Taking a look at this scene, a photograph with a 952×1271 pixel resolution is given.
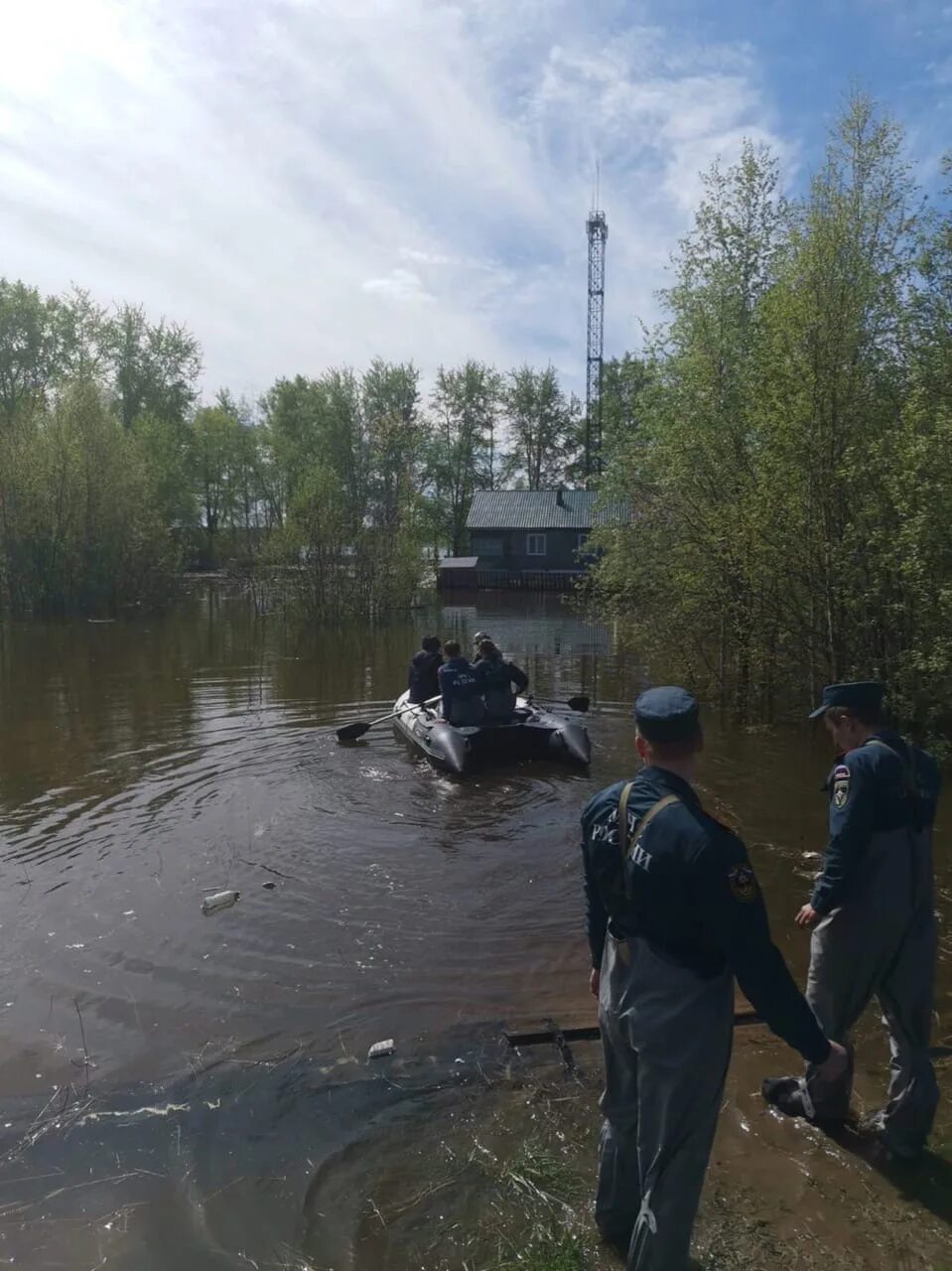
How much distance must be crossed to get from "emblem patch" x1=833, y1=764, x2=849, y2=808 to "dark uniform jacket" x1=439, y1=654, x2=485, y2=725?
7.37 m

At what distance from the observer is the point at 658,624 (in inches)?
582

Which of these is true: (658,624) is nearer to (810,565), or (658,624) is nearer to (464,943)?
(810,565)

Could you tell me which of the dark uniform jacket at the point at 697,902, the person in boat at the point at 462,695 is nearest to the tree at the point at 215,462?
the person in boat at the point at 462,695

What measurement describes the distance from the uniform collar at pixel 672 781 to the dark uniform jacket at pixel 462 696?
8.15 m

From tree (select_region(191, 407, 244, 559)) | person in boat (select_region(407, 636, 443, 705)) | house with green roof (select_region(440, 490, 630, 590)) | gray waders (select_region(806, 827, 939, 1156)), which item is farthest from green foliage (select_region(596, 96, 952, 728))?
tree (select_region(191, 407, 244, 559))

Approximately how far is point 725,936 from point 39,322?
49156 mm

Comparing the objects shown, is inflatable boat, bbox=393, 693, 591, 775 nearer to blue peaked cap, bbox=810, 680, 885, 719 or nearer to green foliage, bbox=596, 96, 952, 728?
green foliage, bbox=596, 96, 952, 728

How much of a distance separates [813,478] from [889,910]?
8.12m

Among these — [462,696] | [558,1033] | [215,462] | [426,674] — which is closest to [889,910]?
[558,1033]

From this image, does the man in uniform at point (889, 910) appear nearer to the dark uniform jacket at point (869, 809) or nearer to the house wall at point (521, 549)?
the dark uniform jacket at point (869, 809)

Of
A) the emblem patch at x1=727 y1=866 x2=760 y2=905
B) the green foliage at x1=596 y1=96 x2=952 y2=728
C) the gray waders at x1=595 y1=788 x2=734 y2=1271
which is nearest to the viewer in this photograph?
the emblem patch at x1=727 y1=866 x2=760 y2=905

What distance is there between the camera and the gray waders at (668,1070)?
8.27 feet

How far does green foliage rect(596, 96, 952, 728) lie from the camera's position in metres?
9.16

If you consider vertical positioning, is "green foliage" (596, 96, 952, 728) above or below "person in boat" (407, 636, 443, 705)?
above
